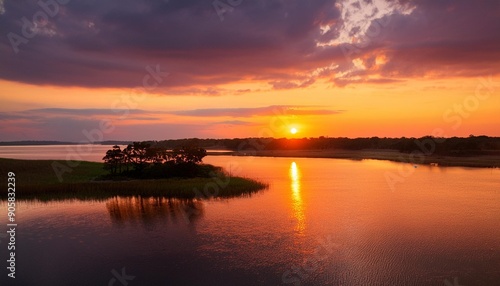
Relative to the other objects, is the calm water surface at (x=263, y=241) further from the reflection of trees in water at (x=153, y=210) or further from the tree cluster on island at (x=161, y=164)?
the tree cluster on island at (x=161, y=164)

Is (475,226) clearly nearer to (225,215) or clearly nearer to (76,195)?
(225,215)

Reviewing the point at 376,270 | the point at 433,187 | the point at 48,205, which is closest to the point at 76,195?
the point at 48,205

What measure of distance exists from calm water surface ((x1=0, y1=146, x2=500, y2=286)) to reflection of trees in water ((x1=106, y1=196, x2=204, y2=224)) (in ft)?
0.35

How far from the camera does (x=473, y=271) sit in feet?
65.8

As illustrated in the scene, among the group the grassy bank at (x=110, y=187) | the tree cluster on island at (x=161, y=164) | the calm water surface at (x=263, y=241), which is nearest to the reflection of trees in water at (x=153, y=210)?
the calm water surface at (x=263, y=241)

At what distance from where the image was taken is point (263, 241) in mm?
25875

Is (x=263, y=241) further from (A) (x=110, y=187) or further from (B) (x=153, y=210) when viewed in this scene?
(A) (x=110, y=187)

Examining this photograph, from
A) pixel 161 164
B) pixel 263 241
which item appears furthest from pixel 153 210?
pixel 161 164

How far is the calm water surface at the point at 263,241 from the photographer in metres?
19.8

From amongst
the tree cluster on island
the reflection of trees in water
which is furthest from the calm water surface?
the tree cluster on island

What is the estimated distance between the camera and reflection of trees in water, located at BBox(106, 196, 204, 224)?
109ft

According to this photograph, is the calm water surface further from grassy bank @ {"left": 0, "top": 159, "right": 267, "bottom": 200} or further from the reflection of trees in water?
grassy bank @ {"left": 0, "top": 159, "right": 267, "bottom": 200}

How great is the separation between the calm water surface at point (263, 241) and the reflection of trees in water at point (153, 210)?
0.11 m

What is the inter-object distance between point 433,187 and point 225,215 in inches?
1292
